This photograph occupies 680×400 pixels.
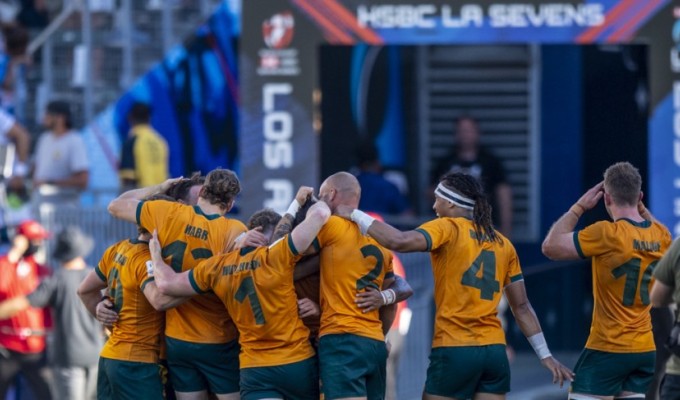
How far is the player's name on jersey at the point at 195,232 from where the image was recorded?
8.95 meters

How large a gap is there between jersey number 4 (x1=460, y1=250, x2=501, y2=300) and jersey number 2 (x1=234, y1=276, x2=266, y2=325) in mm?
1262

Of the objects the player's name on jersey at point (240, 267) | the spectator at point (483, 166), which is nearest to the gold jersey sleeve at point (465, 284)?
the player's name on jersey at point (240, 267)

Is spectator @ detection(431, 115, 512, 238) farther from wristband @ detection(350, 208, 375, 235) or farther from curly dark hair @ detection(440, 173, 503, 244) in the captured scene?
wristband @ detection(350, 208, 375, 235)

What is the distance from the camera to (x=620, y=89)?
15.5 meters

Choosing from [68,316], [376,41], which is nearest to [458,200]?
[68,316]

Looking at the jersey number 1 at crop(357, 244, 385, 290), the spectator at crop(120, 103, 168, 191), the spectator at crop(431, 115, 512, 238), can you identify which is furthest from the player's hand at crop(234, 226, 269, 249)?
the spectator at crop(431, 115, 512, 238)

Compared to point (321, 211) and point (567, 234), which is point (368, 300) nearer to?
point (321, 211)

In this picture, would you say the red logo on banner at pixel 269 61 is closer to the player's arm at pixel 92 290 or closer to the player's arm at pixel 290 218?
the player's arm at pixel 92 290

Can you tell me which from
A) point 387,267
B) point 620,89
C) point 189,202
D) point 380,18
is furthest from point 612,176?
point 620,89

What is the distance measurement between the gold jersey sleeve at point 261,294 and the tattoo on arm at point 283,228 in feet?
0.52

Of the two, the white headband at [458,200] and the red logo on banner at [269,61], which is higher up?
the red logo on banner at [269,61]

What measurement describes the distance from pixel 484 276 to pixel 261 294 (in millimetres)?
1394

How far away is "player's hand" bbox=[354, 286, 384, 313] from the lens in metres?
8.63

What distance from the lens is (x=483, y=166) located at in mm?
15312
